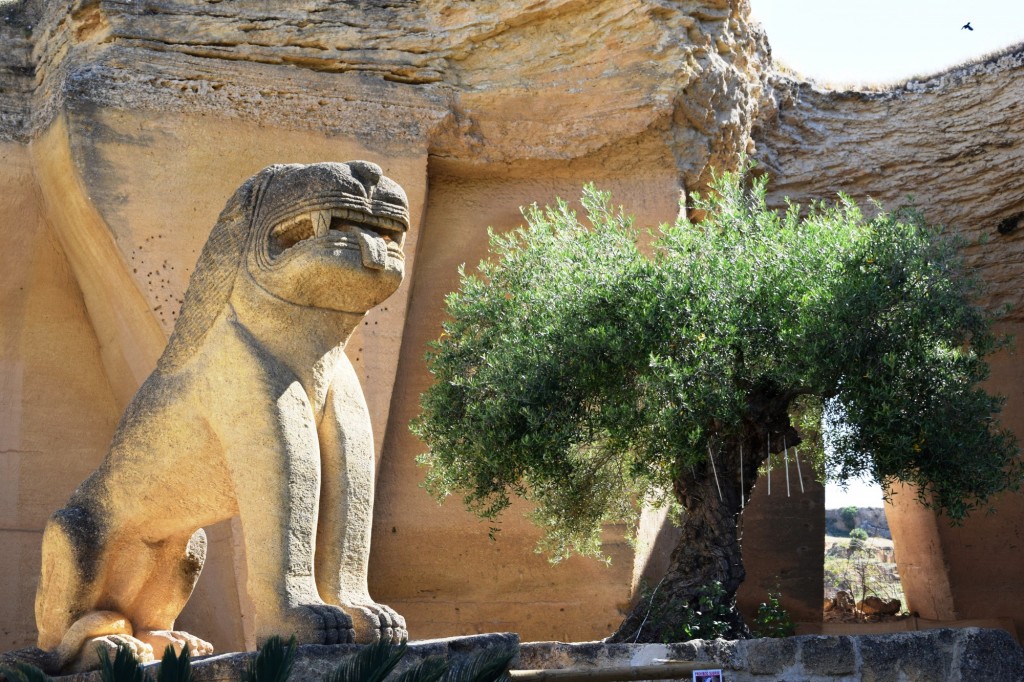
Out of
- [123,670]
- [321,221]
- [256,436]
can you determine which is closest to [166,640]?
[256,436]

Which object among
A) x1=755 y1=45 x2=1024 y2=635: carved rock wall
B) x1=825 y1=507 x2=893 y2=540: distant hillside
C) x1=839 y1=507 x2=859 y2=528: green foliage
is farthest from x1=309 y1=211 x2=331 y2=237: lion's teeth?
x1=839 y1=507 x2=859 y2=528: green foliage

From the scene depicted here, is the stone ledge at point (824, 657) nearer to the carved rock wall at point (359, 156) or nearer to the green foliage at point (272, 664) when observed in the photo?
the green foliage at point (272, 664)

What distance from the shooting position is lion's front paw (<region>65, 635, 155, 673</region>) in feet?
15.7

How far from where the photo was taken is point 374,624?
15.0 ft

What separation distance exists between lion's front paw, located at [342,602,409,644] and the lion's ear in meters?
1.28

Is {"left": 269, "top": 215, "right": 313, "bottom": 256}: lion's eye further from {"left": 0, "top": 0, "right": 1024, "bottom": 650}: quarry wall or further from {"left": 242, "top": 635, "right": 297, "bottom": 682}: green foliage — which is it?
{"left": 0, "top": 0, "right": 1024, "bottom": 650}: quarry wall

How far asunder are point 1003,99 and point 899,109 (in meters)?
0.93

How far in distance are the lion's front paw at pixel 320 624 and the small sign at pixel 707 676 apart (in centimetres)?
146

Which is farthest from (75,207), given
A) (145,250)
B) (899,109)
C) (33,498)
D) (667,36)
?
(899,109)

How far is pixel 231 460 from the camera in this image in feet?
15.7

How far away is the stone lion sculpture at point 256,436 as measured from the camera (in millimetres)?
4688

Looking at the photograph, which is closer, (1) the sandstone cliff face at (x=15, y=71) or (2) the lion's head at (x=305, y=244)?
(2) the lion's head at (x=305, y=244)

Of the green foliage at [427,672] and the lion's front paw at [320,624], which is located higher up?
the lion's front paw at [320,624]

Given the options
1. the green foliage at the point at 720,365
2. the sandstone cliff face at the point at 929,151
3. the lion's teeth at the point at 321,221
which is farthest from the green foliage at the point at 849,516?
Answer: the lion's teeth at the point at 321,221
